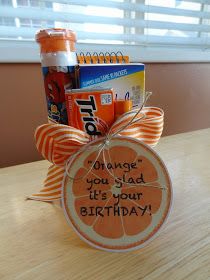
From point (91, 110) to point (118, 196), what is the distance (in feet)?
0.38

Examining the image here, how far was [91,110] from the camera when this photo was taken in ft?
0.91

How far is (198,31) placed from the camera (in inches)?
43.1

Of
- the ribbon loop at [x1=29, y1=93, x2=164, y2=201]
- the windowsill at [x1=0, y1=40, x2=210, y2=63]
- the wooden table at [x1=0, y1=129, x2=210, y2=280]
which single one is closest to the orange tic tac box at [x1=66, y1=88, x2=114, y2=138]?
the ribbon loop at [x1=29, y1=93, x2=164, y2=201]

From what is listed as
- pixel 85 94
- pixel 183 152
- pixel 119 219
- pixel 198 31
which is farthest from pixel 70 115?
pixel 198 31

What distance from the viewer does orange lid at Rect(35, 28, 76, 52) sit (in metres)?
0.28

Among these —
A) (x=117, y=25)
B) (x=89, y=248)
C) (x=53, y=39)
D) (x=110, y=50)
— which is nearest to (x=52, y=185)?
(x=89, y=248)

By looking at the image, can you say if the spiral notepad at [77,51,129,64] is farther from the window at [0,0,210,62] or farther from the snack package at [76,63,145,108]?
the window at [0,0,210,62]

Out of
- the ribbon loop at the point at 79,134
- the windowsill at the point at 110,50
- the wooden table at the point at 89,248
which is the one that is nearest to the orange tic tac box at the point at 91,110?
the ribbon loop at the point at 79,134

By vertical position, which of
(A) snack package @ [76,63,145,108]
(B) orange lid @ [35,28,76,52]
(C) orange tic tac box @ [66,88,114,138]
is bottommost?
(C) orange tic tac box @ [66,88,114,138]

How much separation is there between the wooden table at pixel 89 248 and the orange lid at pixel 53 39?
0.25 meters

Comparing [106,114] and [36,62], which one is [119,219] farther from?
[36,62]

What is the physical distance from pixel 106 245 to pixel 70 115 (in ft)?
0.57

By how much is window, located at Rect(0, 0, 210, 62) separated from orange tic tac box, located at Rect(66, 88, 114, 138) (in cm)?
47

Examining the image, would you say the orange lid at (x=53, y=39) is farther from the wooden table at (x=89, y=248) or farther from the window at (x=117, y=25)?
the window at (x=117, y=25)
